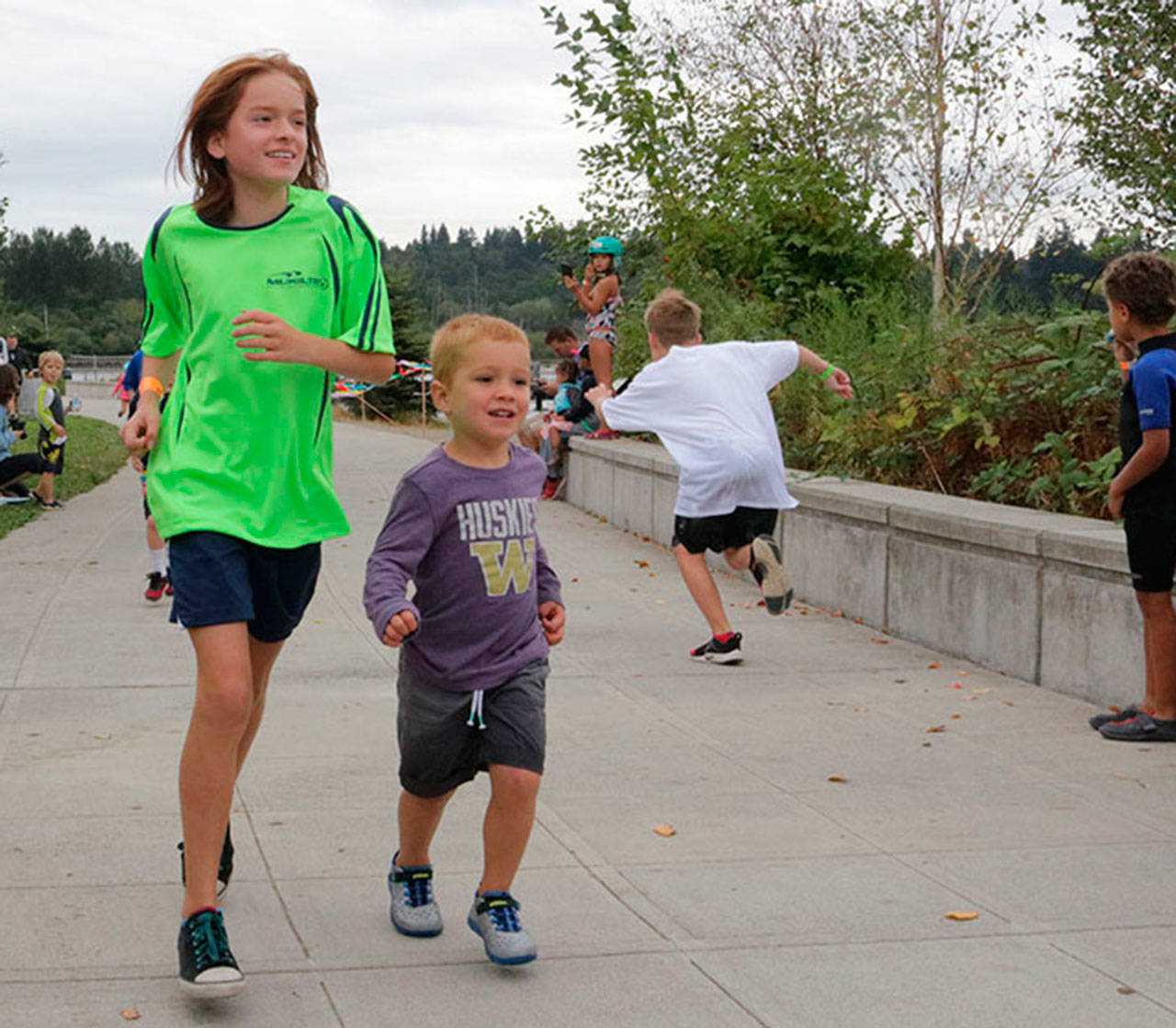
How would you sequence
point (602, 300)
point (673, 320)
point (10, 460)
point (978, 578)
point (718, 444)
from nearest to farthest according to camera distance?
point (978, 578), point (718, 444), point (673, 320), point (602, 300), point (10, 460)

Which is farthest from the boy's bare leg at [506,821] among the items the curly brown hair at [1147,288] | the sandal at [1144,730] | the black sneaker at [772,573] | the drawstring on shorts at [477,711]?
the black sneaker at [772,573]

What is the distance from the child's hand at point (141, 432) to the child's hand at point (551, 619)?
99 cm

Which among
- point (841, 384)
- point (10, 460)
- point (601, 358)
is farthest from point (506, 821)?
point (10, 460)

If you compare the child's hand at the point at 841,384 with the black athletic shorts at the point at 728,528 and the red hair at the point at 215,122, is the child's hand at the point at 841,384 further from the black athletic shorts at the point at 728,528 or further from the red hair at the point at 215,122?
the red hair at the point at 215,122

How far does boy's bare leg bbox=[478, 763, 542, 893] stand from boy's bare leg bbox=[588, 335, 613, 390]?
1221cm

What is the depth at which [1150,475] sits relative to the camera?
663 cm

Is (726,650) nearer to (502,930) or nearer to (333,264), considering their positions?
(502,930)

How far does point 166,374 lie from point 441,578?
0.87 meters

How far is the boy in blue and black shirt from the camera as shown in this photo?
6.59 m

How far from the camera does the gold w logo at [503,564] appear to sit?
4053 millimetres

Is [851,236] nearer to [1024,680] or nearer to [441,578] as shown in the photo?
[1024,680]

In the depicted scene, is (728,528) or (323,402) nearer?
(323,402)

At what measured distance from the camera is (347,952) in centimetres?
417

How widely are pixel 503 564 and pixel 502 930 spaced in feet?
2.75
